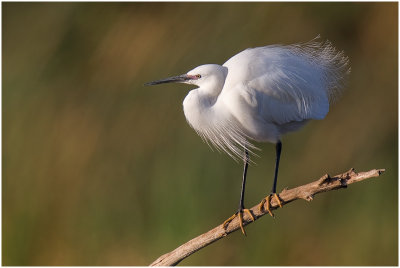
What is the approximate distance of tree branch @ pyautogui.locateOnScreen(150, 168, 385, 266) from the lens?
135cm

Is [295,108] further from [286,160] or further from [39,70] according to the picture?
[39,70]

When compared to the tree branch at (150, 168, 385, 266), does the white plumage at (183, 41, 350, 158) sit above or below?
above

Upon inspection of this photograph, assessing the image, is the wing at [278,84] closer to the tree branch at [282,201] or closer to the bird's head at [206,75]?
the bird's head at [206,75]

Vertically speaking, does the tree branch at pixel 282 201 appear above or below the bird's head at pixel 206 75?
below

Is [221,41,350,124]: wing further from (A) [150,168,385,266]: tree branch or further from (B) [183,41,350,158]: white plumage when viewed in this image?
(A) [150,168,385,266]: tree branch

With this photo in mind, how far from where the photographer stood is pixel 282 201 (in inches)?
60.5

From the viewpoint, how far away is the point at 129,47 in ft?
8.79

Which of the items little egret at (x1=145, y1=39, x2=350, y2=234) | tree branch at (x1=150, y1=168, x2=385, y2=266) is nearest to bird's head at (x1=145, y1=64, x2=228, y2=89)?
little egret at (x1=145, y1=39, x2=350, y2=234)

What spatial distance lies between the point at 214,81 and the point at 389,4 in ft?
3.96

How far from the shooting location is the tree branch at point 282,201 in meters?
1.35

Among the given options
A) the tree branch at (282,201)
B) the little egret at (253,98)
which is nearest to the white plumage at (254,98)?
the little egret at (253,98)

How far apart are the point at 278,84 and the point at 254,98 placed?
3.8 inches

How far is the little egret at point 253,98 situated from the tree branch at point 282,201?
6cm

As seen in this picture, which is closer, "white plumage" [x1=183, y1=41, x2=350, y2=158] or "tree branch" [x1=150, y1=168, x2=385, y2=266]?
"tree branch" [x1=150, y1=168, x2=385, y2=266]
